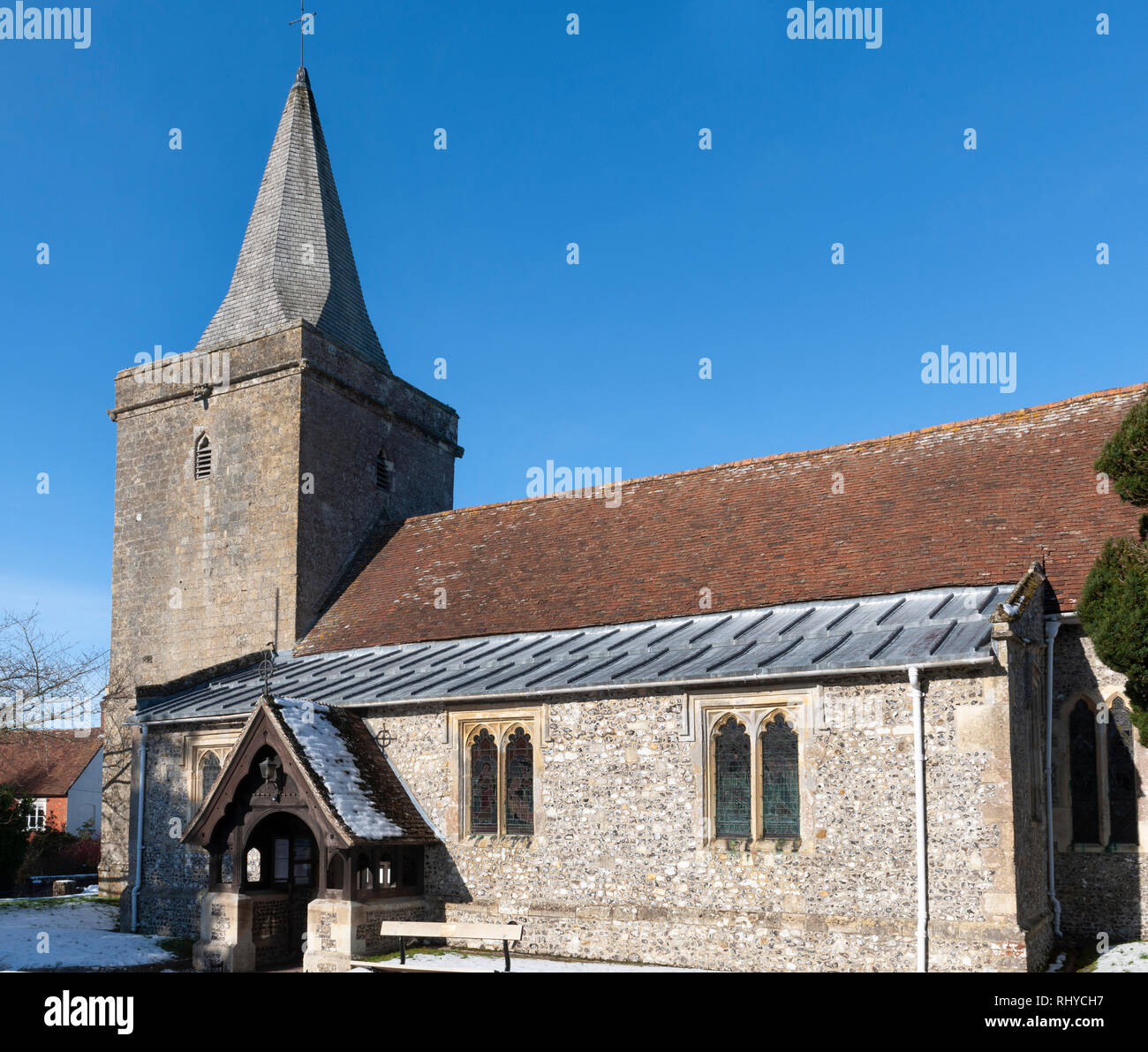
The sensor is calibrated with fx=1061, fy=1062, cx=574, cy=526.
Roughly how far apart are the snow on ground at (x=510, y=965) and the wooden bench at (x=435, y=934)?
146 mm

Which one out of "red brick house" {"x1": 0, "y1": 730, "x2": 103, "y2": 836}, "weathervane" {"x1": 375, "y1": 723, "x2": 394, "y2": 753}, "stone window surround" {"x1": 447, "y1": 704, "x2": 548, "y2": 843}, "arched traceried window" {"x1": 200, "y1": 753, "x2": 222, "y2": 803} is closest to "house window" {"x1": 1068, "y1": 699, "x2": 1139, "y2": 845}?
"stone window surround" {"x1": 447, "y1": 704, "x2": 548, "y2": 843}

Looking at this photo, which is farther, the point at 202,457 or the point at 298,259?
the point at 298,259

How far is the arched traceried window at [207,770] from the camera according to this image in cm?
1906

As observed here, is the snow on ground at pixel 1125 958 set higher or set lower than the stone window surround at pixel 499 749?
Answer: lower

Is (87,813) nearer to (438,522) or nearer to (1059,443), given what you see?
(438,522)

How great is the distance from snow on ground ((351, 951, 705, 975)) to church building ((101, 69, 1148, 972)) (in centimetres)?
32

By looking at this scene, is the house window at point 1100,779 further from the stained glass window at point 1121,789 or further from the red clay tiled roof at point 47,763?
the red clay tiled roof at point 47,763

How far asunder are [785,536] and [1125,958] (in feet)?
25.9

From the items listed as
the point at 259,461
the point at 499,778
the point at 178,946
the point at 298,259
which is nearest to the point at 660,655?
the point at 499,778

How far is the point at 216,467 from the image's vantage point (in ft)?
79.3

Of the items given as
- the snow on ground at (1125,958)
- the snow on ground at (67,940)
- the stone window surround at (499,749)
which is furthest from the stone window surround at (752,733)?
the snow on ground at (67,940)

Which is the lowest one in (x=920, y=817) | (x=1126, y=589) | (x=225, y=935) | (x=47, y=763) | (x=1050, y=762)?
(x=225, y=935)

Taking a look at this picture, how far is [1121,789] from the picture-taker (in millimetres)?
14023

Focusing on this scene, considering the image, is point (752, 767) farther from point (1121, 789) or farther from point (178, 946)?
point (178, 946)
